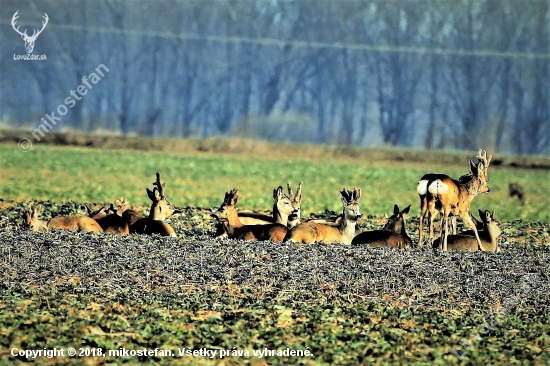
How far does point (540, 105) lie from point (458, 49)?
11583 mm

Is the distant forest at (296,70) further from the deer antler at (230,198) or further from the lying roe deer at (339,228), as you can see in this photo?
the lying roe deer at (339,228)

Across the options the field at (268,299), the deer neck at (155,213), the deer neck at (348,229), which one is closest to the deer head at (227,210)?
the field at (268,299)

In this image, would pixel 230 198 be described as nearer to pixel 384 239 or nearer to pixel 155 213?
pixel 155 213

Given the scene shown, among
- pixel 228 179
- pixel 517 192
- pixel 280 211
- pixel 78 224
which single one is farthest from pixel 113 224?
pixel 228 179

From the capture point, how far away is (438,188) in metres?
17.8

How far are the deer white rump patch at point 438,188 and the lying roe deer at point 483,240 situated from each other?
2.79 feet

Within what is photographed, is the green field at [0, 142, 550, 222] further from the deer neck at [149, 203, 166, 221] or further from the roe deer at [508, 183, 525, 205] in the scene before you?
the deer neck at [149, 203, 166, 221]

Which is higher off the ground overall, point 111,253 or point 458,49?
point 458,49

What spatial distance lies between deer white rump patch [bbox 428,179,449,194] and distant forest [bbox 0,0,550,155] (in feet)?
232

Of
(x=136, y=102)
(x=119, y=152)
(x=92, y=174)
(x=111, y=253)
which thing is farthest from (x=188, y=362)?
(x=136, y=102)

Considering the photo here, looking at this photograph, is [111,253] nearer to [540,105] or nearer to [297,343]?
[297,343]

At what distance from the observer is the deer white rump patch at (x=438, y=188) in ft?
58.2

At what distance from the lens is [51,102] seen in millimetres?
96062

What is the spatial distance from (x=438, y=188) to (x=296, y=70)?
81.0m
